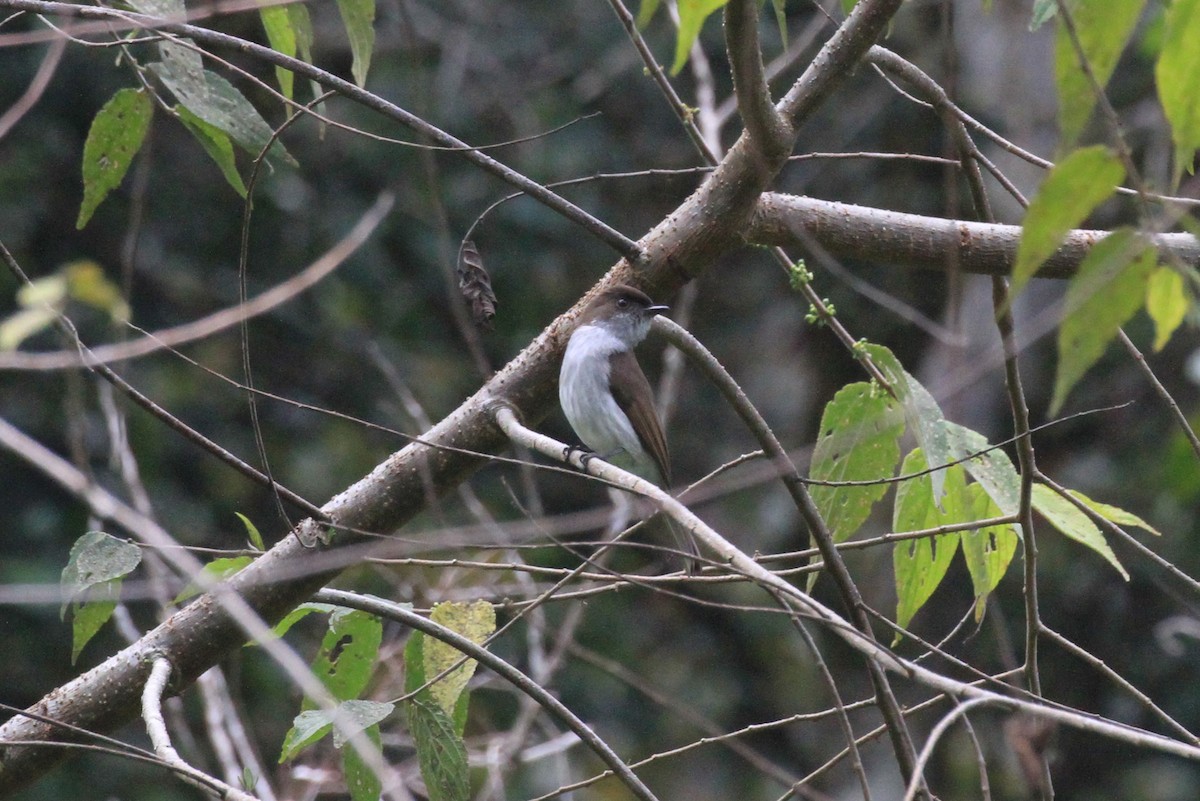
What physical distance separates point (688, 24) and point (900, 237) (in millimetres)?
1731

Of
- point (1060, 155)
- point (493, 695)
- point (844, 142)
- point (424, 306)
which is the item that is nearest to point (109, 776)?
point (493, 695)

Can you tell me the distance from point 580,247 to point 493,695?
338 cm

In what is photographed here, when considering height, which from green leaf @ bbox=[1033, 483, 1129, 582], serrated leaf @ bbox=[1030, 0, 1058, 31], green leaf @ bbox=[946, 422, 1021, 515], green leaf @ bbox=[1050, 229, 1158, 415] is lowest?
green leaf @ bbox=[1033, 483, 1129, 582]

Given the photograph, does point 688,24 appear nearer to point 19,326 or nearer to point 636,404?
point 19,326

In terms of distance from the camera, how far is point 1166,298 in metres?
1.60

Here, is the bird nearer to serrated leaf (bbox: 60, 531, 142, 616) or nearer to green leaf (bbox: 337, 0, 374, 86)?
green leaf (bbox: 337, 0, 374, 86)

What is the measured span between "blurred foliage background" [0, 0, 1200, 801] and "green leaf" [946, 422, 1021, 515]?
4337 mm

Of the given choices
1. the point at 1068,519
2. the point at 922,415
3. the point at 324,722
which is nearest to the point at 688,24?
the point at 922,415

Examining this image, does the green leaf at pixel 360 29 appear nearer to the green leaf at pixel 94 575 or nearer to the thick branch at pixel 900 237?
the thick branch at pixel 900 237

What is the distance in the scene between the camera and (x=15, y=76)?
321 inches

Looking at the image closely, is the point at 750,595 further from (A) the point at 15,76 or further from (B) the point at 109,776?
(A) the point at 15,76

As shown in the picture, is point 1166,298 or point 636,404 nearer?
point 1166,298

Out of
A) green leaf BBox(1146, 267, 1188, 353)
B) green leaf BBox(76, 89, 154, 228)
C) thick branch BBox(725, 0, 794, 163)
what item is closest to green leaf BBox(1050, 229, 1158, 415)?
green leaf BBox(1146, 267, 1188, 353)

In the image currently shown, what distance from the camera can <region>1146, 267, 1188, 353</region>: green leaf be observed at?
1.59 metres
